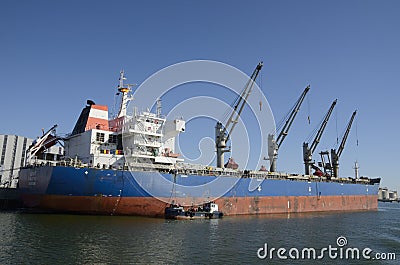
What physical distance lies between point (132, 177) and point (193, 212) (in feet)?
17.1

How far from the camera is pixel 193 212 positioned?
23844 millimetres

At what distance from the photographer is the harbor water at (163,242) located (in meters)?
12.1

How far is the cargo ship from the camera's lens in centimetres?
2216

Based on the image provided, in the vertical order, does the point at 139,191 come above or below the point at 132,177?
below

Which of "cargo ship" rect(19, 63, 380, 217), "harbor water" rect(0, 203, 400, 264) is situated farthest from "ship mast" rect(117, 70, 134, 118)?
"harbor water" rect(0, 203, 400, 264)

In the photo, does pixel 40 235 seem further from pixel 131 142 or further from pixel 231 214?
pixel 231 214
